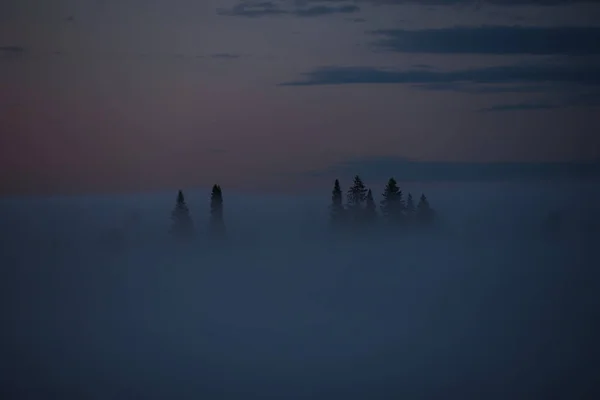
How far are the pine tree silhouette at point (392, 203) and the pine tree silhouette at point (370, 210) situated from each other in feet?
0.26

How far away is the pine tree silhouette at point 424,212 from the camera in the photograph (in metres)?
7.16

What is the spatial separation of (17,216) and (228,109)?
1.95 m

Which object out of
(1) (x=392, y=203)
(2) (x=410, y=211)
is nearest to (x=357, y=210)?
(1) (x=392, y=203)

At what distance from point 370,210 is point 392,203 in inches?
7.7

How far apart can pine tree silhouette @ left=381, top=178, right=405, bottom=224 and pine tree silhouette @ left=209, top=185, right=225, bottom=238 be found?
4.48 feet

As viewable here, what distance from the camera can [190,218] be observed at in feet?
23.1

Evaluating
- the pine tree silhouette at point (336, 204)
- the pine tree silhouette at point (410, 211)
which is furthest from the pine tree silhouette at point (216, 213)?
the pine tree silhouette at point (410, 211)

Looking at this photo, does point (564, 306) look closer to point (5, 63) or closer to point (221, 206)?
point (221, 206)

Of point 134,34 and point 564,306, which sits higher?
point 134,34

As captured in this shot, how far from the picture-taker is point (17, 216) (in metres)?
6.94

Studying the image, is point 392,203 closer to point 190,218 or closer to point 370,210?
point 370,210

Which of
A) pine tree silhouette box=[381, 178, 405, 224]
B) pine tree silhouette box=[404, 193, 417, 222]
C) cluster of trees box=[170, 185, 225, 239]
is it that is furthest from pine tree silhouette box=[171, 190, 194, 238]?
pine tree silhouette box=[404, 193, 417, 222]

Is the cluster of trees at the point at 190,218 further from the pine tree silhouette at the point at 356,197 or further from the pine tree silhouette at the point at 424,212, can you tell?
the pine tree silhouette at the point at 424,212

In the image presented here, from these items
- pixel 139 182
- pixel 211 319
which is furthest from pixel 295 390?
pixel 139 182
